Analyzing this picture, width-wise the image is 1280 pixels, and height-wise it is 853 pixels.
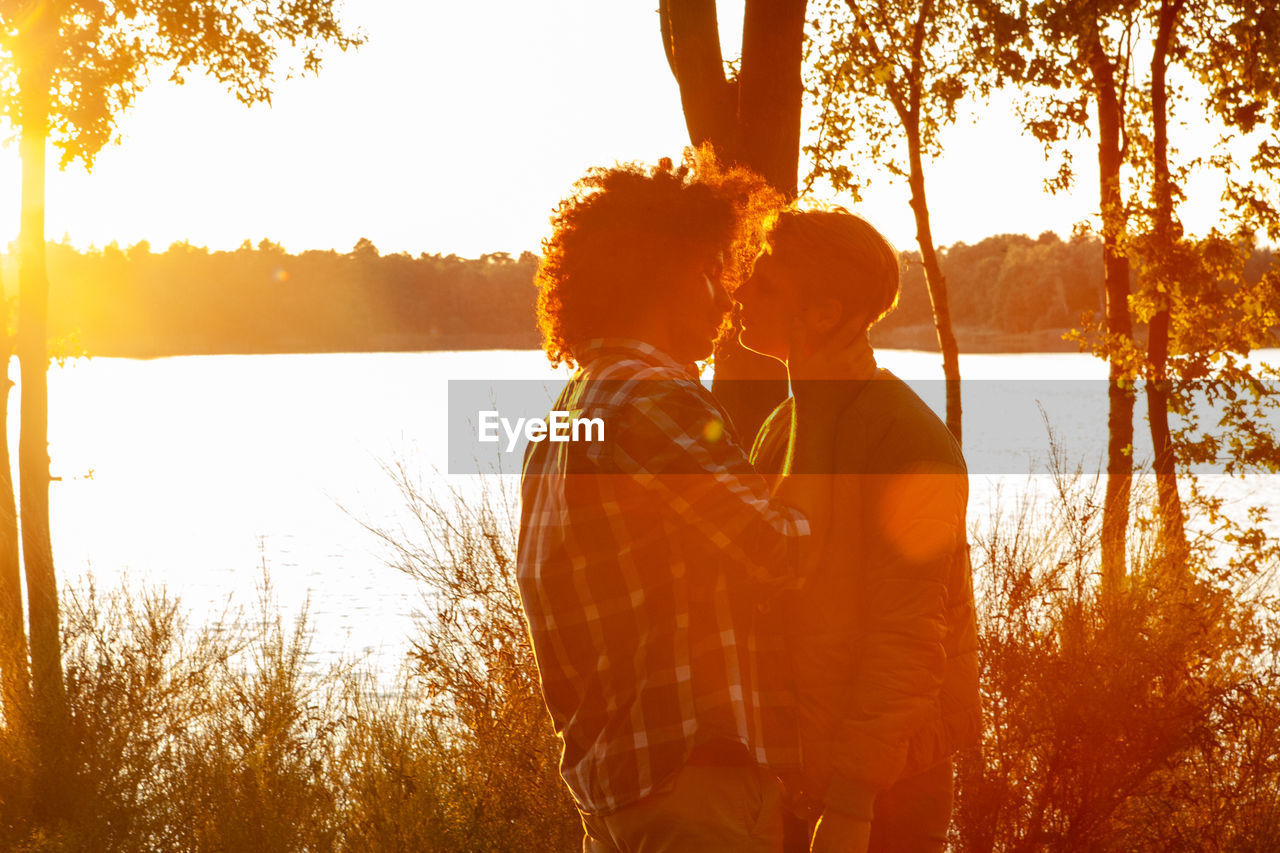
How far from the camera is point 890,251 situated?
6.82ft

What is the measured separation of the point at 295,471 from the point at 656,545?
31816mm

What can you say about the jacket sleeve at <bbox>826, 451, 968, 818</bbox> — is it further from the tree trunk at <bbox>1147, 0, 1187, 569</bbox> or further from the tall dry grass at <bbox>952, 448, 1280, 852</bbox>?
the tree trunk at <bbox>1147, 0, 1187, 569</bbox>

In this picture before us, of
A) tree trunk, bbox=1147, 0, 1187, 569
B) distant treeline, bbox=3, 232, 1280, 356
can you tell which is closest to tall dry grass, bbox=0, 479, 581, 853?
tree trunk, bbox=1147, 0, 1187, 569

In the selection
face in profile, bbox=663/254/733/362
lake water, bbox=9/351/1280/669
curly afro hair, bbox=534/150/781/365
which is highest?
curly afro hair, bbox=534/150/781/365

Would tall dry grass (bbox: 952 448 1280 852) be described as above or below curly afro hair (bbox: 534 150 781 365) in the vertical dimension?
below

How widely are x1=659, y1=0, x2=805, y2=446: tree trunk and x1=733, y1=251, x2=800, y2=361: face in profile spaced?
1636 mm

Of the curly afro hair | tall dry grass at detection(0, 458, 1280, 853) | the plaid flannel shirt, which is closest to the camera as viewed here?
the plaid flannel shirt

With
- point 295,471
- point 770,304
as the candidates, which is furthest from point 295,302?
point 770,304

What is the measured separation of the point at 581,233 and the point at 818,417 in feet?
1.70

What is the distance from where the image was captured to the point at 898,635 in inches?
74.0

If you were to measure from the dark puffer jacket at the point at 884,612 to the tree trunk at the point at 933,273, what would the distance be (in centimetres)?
1080

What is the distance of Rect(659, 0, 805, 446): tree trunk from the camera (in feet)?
12.6

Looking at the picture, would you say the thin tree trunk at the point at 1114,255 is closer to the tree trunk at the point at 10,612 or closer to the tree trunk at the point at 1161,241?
the tree trunk at the point at 1161,241

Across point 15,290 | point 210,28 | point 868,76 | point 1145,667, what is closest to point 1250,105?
point 868,76
